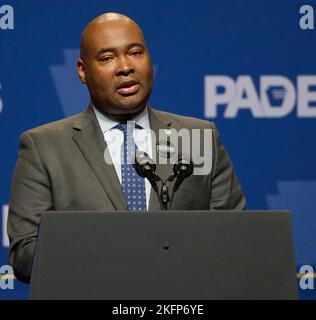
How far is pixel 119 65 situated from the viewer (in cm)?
250

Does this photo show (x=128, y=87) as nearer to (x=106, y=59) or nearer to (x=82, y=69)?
(x=106, y=59)

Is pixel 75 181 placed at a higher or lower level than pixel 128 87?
lower

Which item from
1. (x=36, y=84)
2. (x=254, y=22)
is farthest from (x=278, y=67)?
(x=36, y=84)

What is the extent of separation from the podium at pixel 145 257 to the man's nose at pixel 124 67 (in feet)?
2.74

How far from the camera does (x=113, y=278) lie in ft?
5.69

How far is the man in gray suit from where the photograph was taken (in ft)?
8.06

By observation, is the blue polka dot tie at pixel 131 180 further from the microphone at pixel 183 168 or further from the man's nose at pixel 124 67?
the microphone at pixel 183 168

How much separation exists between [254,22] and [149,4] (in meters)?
0.45

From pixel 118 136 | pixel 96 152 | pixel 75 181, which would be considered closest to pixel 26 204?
pixel 75 181

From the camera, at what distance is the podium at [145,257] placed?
68.1 inches

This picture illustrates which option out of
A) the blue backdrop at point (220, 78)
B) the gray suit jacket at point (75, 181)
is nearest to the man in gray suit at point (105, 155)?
the gray suit jacket at point (75, 181)

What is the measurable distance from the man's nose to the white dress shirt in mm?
185

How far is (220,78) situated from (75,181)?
1137 millimetres
